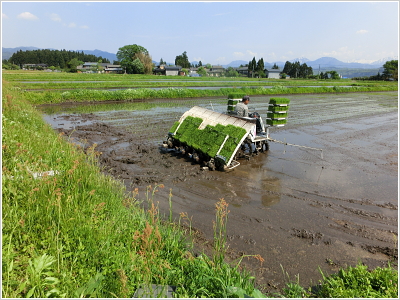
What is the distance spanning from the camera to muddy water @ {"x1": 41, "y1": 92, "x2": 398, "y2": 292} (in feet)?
18.0

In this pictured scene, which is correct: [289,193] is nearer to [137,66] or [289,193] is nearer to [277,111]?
[277,111]

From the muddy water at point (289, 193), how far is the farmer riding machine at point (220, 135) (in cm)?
49

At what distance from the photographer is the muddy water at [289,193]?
548 cm

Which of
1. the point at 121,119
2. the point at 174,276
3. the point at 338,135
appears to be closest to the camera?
the point at 174,276

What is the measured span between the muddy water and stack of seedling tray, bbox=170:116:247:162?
0.78 meters

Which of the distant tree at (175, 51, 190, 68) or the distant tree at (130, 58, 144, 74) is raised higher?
the distant tree at (175, 51, 190, 68)

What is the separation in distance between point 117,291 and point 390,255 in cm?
539

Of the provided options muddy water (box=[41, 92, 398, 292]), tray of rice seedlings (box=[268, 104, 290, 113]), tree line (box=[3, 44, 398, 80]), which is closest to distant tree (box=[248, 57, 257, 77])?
tree line (box=[3, 44, 398, 80])

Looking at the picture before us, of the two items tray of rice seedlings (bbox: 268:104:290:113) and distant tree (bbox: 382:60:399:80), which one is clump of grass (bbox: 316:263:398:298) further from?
distant tree (bbox: 382:60:399:80)

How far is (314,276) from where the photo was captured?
190 inches

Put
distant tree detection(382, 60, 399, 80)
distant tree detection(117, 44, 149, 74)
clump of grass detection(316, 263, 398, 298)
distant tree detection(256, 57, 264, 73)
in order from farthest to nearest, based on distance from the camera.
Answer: distant tree detection(256, 57, 264, 73) → distant tree detection(117, 44, 149, 74) → distant tree detection(382, 60, 399, 80) → clump of grass detection(316, 263, 398, 298)

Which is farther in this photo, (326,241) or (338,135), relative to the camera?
(338,135)

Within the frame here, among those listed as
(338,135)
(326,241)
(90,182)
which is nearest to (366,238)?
(326,241)

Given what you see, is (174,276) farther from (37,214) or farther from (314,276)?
(314,276)
